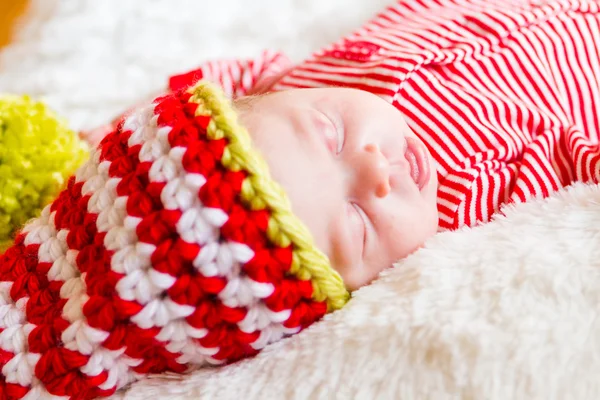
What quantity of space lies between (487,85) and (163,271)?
63cm

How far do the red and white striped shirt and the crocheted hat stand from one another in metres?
0.33

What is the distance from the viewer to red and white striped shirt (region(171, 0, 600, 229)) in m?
0.95

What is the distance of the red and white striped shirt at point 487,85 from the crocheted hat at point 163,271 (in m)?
0.33

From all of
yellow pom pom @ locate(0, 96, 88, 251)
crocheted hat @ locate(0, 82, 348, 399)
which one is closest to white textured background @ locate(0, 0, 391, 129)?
yellow pom pom @ locate(0, 96, 88, 251)

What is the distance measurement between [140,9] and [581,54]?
833 millimetres

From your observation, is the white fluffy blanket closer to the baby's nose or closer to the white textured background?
the baby's nose

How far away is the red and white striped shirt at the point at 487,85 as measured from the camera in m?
0.95

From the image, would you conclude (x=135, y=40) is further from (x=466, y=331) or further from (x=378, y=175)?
(x=466, y=331)

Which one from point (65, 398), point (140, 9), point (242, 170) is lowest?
point (65, 398)

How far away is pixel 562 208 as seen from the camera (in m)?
0.80

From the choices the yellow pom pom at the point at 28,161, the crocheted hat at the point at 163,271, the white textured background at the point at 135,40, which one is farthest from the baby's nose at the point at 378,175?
the white textured background at the point at 135,40

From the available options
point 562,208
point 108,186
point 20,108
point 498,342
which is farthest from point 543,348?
point 20,108

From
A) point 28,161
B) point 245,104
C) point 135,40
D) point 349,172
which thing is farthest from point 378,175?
point 135,40

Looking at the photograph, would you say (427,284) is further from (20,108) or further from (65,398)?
(20,108)
